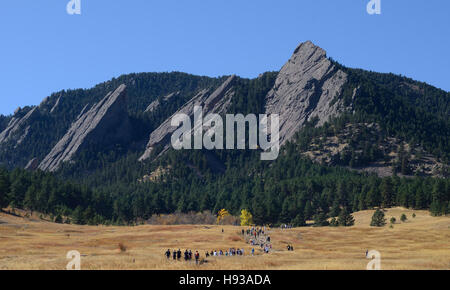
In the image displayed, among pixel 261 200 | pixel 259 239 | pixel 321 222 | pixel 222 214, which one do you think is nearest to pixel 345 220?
pixel 321 222

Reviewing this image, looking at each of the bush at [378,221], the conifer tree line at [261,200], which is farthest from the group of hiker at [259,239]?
the conifer tree line at [261,200]

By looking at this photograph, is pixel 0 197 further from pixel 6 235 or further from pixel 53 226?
pixel 6 235

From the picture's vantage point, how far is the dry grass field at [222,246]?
61.4 m

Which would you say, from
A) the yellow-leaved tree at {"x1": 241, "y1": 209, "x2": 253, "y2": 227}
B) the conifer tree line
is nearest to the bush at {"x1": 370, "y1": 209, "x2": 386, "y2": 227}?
the conifer tree line

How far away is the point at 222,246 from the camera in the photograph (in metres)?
87.2

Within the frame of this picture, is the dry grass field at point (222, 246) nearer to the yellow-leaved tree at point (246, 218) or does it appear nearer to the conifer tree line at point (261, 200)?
the conifer tree line at point (261, 200)

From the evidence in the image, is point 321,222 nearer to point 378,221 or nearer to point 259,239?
point 378,221

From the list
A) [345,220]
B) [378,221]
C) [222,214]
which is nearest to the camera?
[378,221]

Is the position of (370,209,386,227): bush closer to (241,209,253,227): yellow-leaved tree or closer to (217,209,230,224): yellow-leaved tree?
(241,209,253,227): yellow-leaved tree

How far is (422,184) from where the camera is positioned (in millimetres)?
162125

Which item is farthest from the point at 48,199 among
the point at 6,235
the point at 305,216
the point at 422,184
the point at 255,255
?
the point at 422,184

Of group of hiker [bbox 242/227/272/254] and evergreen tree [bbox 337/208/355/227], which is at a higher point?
group of hiker [bbox 242/227/272/254]

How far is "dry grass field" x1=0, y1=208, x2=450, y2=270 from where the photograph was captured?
202 ft
